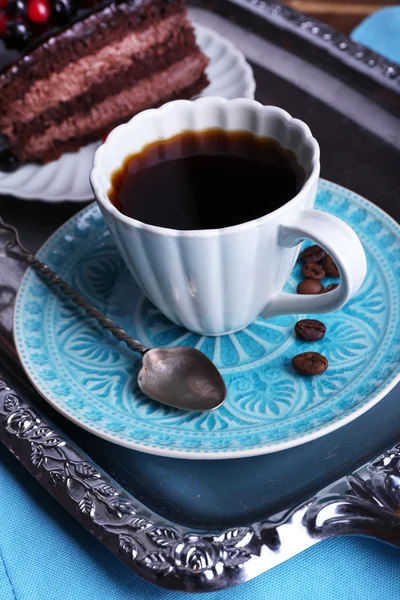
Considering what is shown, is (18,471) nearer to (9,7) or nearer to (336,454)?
(336,454)

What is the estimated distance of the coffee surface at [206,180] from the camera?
3.39 feet

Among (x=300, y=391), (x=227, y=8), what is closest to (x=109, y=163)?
(x=300, y=391)

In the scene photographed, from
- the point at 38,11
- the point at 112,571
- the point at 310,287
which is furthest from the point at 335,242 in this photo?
the point at 38,11

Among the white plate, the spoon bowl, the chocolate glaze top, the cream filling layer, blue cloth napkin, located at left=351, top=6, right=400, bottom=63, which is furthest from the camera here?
blue cloth napkin, located at left=351, top=6, right=400, bottom=63

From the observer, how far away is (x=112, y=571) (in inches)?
38.9

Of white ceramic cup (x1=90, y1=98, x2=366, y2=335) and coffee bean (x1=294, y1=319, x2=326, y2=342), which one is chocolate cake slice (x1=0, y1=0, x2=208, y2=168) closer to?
white ceramic cup (x1=90, y1=98, x2=366, y2=335)

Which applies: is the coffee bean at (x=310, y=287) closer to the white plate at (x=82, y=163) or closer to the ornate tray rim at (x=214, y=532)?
the ornate tray rim at (x=214, y=532)

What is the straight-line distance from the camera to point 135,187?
3.57 feet

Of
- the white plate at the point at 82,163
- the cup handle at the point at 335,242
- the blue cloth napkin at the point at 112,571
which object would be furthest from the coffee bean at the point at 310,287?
the white plate at the point at 82,163

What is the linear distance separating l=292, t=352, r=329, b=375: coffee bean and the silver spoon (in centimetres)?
11

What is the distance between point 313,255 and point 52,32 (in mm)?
844

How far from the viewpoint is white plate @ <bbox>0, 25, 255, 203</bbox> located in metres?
1.49

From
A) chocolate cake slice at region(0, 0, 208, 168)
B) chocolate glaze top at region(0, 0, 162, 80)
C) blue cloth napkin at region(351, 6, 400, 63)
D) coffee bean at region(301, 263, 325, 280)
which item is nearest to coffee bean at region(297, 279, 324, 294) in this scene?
coffee bean at region(301, 263, 325, 280)

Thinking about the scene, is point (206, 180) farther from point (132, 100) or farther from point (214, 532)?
point (132, 100)
